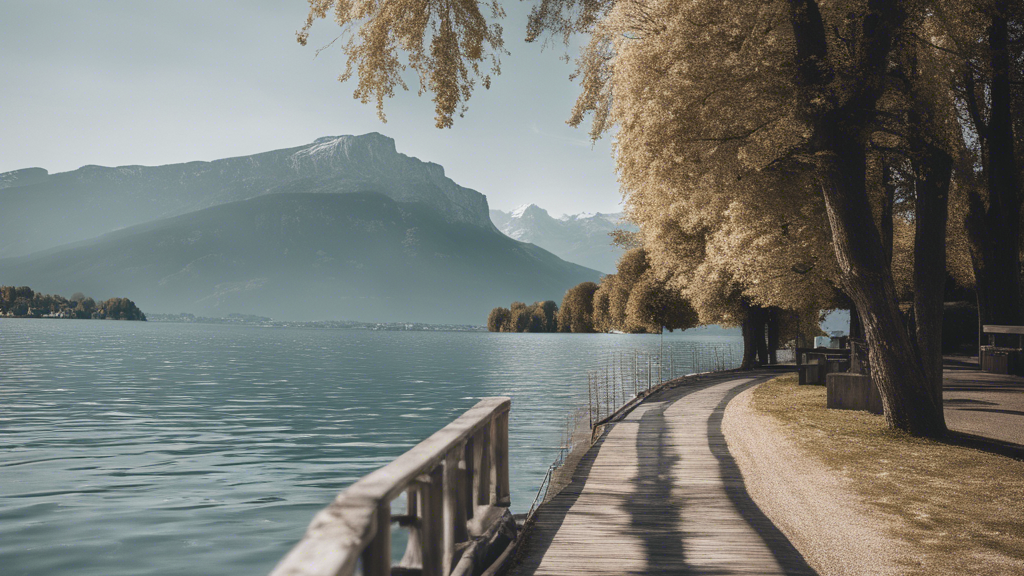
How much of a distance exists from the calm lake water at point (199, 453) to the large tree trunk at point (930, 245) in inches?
353

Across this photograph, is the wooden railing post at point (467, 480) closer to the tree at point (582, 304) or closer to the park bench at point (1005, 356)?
the park bench at point (1005, 356)

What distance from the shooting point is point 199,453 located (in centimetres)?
2172

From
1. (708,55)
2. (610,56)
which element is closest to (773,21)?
(708,55)

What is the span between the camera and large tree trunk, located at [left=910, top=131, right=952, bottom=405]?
43.9 feet

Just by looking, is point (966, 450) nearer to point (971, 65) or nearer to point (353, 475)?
point (971, 65)

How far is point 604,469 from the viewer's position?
36.9 feet

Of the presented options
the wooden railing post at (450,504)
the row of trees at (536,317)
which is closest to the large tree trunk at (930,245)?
the wooden railing post at (450,504)

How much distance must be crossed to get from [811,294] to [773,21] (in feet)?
42.2

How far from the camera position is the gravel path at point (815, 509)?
6.49 m

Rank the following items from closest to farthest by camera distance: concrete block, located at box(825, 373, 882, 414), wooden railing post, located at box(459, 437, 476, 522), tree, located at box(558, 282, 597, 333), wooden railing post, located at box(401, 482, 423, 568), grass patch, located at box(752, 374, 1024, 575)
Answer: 1. wooden railing post, located at box(401, 482, 423, 568)
2. wooden railing post, located at box(459, 437, 476, 522)
3. grass patch, located at box(752, 374, 1024, 575)
4. concrete block, located at box(825, 373, 882, 414)
5. tree, located at box(558, 282, 597, 333)

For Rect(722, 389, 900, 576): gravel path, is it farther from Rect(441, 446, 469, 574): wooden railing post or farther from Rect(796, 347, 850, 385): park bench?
Rect(796, 347, 850, 385): park bench

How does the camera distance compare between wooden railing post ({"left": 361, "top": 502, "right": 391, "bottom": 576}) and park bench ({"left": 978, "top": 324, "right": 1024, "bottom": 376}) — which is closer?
wooden railing post ({"left": 361, "top": 502, "right": 391, "bottom": 576})

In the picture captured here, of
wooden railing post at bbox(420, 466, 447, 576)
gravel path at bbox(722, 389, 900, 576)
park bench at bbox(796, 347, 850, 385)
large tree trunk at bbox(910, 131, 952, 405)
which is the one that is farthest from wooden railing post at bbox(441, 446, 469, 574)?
park bench at bbox(796, 347, 850, 385)

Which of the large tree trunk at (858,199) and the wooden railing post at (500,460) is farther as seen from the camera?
the large tree trunk at (858,199)
